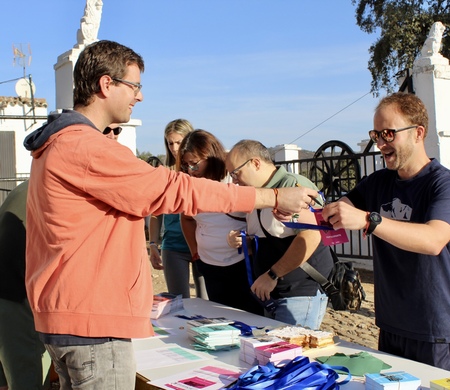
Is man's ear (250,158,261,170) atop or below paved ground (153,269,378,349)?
atop

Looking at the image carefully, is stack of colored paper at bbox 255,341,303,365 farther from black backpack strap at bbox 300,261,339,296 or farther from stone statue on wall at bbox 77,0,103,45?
stone statue on wall at bbox 77,0,103,45

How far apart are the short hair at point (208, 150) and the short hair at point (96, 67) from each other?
5.74ft

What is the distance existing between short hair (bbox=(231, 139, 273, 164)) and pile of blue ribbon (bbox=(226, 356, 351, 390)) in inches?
49.7

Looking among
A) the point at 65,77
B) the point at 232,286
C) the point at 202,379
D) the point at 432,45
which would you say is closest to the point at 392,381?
the point at 202,379

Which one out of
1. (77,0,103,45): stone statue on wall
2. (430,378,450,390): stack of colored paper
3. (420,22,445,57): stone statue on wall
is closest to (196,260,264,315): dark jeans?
(430,378,450,390): stack of colored paper

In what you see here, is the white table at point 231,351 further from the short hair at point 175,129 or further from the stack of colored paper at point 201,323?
the short hair at point 175,129

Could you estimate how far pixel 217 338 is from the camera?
8.25 ft

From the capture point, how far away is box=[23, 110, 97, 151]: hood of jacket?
5.80 ft

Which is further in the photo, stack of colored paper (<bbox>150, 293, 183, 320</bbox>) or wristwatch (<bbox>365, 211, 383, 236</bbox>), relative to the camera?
stack of colored paper (<bbox>150, 293, 183, 320</bbox>)

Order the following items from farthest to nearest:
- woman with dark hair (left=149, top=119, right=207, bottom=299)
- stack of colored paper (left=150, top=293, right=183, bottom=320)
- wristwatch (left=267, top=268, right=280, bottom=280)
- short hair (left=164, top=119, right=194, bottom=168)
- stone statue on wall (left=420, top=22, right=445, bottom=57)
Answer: stone statue on wall (left=420, top=22, right=445, bottom=57), short hair (left=164, top=119, right=194, bottom=168), woman with dark hair (left=149, top=119, right=207, bottom=299), stack of colored paper (left=150, top=293, right=183, bottom=320), wristwatch (left=267, top=268, right=280, bottom=280)

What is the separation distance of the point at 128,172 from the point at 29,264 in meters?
0.48

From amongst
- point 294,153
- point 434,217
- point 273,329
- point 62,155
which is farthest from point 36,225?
point 294,153

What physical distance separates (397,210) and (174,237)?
2.15m

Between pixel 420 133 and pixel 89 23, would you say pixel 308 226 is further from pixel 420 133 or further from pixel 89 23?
pixel 89 23
